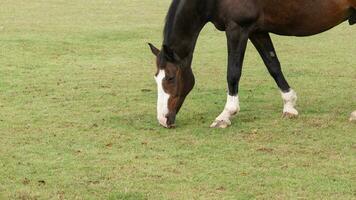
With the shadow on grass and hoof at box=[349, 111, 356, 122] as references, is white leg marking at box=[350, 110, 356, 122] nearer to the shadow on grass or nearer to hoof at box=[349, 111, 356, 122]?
hoof at box=[349, 111, 356, 122]

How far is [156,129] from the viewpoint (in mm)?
7645

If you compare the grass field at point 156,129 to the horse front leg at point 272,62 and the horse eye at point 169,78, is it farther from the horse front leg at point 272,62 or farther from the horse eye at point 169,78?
the horse eye at point 169,78

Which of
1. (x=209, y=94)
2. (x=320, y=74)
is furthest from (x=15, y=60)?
(x=320, y=74)

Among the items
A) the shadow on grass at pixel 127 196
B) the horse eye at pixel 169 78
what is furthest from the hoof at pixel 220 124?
the shadow on grass at pixel 127 196

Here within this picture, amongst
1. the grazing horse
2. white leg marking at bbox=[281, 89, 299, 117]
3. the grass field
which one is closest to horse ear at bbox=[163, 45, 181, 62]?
the grazing horse

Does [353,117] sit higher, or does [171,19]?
[171,19]

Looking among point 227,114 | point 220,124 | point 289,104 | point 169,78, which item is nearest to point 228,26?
point 169,78

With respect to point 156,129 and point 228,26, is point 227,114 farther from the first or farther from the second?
point 228,26

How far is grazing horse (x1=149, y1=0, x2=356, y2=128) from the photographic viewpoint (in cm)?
772

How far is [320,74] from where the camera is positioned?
11.1 m

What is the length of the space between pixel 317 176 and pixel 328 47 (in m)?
8.82

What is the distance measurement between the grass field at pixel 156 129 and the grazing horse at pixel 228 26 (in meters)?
0.30

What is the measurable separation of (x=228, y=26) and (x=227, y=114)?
95 cm

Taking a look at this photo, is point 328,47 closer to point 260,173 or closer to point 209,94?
point 209,94
